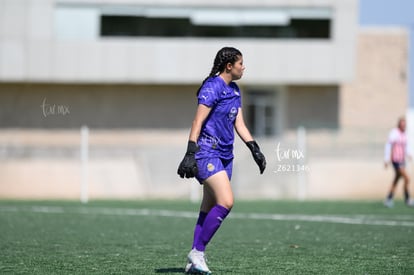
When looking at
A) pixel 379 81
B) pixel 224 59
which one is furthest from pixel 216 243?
pixel 379 81

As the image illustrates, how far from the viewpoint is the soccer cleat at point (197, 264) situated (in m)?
8.57

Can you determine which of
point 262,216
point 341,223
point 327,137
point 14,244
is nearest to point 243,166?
point 327,137

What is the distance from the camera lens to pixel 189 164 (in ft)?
28.1

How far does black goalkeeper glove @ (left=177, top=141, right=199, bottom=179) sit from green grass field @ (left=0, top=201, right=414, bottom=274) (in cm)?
100

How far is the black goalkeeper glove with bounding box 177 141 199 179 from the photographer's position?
8547 millimetres

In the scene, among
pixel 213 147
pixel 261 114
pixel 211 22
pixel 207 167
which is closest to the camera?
pixel 207 167

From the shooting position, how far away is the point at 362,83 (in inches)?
1555

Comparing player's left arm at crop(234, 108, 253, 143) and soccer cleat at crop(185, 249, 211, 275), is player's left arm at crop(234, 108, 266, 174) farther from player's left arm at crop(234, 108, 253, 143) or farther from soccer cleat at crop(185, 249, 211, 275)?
soccer cleat at crop(185, 249, 211, 275)

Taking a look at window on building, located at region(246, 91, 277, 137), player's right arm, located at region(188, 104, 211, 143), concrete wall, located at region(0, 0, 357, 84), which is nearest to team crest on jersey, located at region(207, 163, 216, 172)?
player's right arm, located at region(188, 104, 211, 143)

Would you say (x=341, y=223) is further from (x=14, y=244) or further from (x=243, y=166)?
(x=243, y=166)

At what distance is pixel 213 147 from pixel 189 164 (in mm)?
345

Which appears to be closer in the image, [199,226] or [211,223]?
[211,223]

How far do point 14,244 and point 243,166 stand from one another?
20.2 m

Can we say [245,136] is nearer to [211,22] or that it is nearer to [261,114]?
[211,22]
